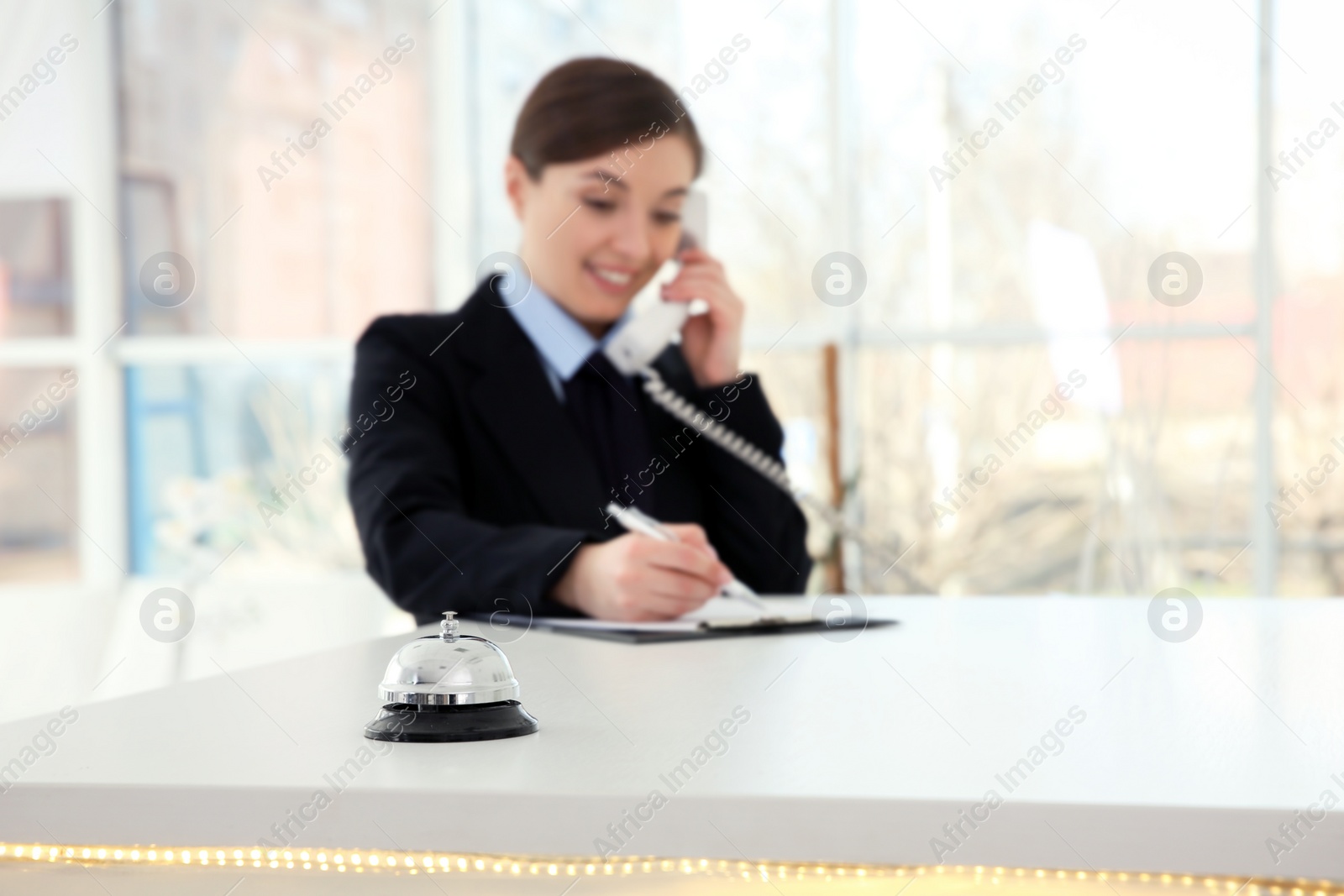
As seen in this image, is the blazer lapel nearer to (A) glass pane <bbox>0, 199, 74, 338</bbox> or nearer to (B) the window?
(B) the window

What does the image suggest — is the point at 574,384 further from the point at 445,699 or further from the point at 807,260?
the point at 807,260

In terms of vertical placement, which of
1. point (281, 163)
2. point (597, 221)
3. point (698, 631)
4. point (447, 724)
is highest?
point (281, 163)

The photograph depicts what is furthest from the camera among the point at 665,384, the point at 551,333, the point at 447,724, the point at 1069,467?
the point at 1069,467

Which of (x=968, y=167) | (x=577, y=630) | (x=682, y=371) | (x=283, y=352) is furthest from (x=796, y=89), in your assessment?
(x=577, y=630)

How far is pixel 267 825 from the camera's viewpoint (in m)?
0.61

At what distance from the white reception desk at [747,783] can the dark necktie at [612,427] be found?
885mm

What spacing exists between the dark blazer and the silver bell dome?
59cm

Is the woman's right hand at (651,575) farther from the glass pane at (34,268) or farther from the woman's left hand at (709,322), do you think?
the glass pane at (34,268)

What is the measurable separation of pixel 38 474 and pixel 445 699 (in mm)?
4212

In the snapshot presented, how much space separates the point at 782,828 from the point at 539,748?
17cm

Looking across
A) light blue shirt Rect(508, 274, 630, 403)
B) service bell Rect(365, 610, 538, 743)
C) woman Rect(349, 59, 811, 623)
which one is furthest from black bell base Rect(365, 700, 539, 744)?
light blue shirt Rect(508, 274, 630, 403)

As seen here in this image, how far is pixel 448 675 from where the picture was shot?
0.73m

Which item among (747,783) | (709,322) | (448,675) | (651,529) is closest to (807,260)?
(709,322)

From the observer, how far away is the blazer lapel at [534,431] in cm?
167
